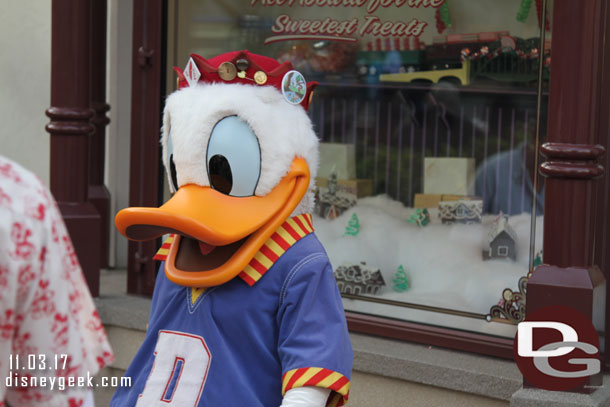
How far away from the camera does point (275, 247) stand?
248 cm

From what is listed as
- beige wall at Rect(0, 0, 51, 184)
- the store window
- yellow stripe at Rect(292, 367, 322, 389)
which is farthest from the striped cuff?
beige wall at Rect(0, 0, 51, 184)

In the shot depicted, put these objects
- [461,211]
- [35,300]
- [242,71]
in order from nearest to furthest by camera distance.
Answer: [35,300]
[242,71]
[461,211]

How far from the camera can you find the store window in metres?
4.21

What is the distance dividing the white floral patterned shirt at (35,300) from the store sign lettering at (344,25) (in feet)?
11.1

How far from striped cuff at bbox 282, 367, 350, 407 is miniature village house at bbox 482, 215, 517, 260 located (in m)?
2.12

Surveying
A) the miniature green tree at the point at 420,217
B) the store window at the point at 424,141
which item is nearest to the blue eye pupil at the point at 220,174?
the store window at the point at 424,141

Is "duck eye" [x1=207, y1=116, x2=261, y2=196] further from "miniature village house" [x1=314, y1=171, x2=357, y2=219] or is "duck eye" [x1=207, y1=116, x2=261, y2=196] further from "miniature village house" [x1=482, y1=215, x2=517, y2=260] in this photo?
Result: "miniature village house" [x1=314, y1=171, x2=357, y2=219]

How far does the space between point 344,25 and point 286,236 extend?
7.79 ft

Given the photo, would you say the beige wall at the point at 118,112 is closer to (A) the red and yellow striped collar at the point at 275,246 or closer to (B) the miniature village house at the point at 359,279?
(B) the miniature village house at the point at 359,279

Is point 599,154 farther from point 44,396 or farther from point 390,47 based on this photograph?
→ point 44,396

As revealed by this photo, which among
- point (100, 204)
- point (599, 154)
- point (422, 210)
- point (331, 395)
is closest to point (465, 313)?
point (422, 210)

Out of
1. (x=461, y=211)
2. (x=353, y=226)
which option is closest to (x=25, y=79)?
(x=353, y=226)

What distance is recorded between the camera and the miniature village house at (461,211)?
439cm

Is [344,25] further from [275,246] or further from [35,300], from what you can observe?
[35,300]
